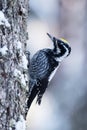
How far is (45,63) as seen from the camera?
6.39 metres

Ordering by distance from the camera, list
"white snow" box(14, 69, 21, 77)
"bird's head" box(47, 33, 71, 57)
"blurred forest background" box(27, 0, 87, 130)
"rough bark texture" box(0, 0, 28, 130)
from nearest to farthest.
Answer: "rough bark texture" box(0, 0, 28, 130), "white snow" box(14, 69, 21, 77), "bird's head" box(47, 33, 71, 57), "blurred forest background" box(27, 0, 87, 130)

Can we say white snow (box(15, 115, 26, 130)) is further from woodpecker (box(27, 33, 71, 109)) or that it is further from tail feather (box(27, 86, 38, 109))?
woodpecker (box(27, 33, 71, 109))

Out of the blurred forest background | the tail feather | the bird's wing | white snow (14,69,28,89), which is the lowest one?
the blurred forest background

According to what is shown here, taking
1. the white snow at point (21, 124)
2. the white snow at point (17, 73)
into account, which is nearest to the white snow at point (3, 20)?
the white snow at point (17, 73)

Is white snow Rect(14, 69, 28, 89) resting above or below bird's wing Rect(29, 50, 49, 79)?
above

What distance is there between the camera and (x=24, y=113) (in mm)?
4922

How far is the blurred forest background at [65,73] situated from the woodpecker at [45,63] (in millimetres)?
5226

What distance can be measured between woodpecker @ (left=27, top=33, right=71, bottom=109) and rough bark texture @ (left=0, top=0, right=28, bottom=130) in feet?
3.93

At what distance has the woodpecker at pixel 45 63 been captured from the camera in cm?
620

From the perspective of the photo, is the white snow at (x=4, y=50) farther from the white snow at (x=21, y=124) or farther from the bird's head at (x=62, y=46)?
the bird's head at (x=62, y=46)

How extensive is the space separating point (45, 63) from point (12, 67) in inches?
63.7

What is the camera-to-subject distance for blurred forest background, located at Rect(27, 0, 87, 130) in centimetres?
1196

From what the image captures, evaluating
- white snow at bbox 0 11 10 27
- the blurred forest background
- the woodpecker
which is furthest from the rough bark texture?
the blurred forest background

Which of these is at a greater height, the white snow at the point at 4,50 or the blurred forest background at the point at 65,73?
the white snow at the point at 4,50
